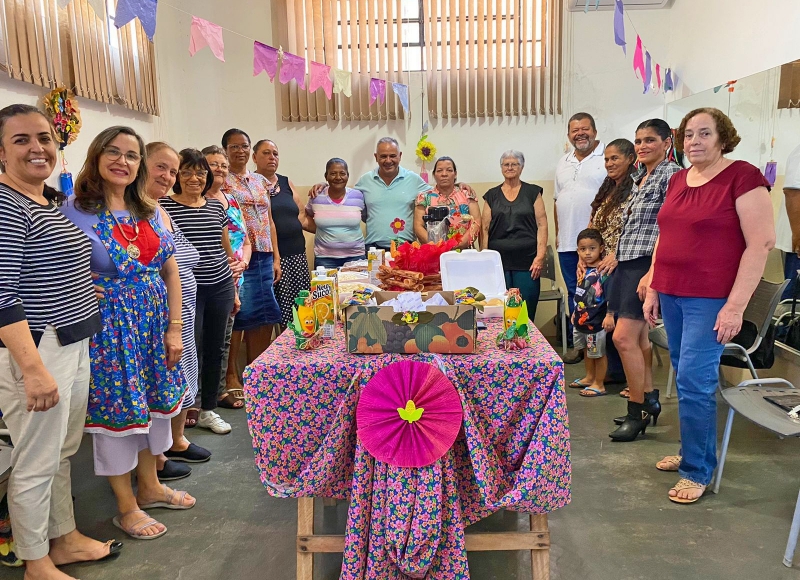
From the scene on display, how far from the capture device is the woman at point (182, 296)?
248 cm

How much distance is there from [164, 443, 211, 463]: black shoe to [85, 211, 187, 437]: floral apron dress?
31.9 inches

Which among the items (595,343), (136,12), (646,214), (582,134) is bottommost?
(595,343)

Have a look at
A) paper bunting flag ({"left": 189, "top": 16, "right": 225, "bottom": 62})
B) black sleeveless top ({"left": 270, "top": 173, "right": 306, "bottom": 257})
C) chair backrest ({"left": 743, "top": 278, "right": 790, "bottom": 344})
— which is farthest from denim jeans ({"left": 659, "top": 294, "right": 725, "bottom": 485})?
paper bunting flag ({"left": 189, "top": 16, "right": 225, "bottom": 62})

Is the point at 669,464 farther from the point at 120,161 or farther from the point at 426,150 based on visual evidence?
the point at 426,150

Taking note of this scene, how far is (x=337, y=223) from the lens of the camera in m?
4.18

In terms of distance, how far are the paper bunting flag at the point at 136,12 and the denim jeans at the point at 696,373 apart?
8.56 ft

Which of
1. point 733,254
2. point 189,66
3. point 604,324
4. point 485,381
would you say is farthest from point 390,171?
point 485,381

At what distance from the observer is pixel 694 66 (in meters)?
4.70

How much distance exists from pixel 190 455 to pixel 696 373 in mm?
2353

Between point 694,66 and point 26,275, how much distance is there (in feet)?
15.8

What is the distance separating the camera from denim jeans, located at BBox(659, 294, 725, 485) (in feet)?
7.75

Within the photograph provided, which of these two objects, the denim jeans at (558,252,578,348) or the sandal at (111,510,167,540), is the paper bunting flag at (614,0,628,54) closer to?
the denim jeans at (558,252,578,348)

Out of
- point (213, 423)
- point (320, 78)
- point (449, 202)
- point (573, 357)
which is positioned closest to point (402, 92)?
point (320, 78)

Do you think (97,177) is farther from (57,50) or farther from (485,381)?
(57,50)
